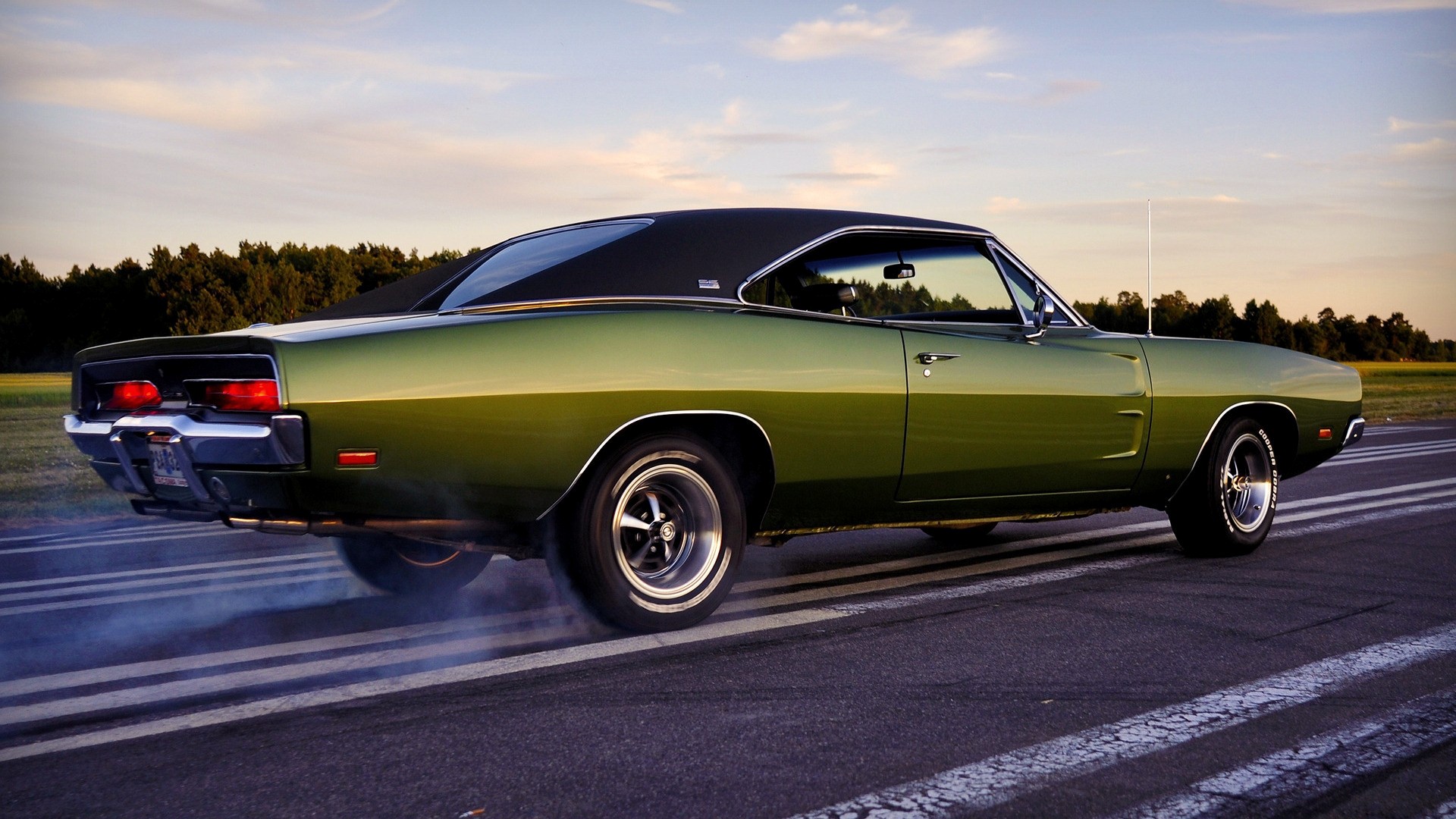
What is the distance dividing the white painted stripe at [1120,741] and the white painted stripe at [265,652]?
2.15 m

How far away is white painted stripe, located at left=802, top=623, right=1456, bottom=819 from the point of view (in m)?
2.73

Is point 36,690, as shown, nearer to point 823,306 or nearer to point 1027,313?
point 823,306

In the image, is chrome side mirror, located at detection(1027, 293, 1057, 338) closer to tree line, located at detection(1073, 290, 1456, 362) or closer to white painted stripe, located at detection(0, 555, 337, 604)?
white painted stripe, located at detection(0, 555, 337, 604)

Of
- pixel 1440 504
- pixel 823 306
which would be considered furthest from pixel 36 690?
pixel 1440 504

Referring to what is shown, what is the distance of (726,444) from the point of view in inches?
180

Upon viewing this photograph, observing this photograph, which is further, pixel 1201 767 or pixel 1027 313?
pixel 1027 313

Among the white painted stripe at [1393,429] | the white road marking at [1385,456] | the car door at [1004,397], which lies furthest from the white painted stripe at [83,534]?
the white painted stripe at [1393,429]

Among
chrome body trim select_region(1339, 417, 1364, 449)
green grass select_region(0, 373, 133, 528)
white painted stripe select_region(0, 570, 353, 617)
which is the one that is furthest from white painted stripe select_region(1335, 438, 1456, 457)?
green grass select_region(0, 373, 133, 528)

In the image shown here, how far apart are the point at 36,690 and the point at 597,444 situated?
179 cm

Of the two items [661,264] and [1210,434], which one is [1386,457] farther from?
[661,264]

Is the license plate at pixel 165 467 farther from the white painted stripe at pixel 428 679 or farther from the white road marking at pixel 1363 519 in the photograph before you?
the white road marking at pixel 1363 519

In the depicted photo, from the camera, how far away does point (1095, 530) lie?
7.27 metres

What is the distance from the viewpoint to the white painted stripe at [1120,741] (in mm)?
2732

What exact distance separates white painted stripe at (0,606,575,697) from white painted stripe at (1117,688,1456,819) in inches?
100.0
